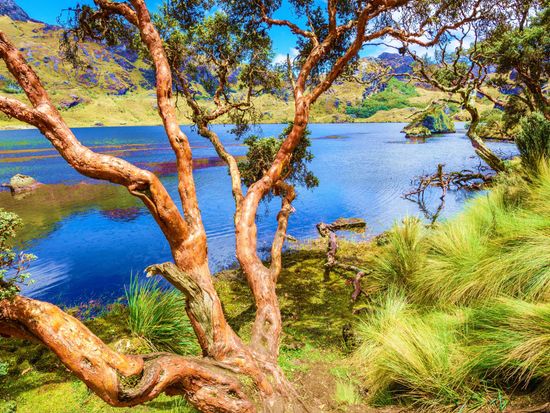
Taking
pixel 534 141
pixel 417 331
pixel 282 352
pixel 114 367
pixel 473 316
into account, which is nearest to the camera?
pixel 114 367

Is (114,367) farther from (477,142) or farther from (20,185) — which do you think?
(20,185)

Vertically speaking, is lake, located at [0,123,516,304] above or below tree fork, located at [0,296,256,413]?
below

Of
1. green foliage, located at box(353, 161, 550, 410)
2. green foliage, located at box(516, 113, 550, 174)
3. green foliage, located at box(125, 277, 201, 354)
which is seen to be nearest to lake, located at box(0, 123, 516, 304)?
green foliage, located at box(353, 161, 550, 410)

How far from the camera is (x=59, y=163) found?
160 ft

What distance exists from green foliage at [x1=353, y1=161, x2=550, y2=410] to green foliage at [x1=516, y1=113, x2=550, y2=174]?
1.77 feet

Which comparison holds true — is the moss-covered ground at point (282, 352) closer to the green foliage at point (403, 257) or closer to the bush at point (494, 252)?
the green foliage at point (403, 257)

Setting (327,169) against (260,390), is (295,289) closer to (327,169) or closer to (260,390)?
(260,390)

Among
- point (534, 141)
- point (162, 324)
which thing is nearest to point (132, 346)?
point (162, 324)

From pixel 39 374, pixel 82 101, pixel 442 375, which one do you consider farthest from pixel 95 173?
pixel 82 101

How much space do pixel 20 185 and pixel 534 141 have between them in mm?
38426

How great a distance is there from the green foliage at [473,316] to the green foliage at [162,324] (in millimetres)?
3825

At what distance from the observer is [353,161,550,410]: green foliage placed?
3.88 m

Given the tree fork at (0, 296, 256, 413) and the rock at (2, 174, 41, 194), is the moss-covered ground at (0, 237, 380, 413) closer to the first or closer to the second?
the tree fork at (0, 296, 256, 413)

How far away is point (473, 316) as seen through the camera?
16.0 ft
